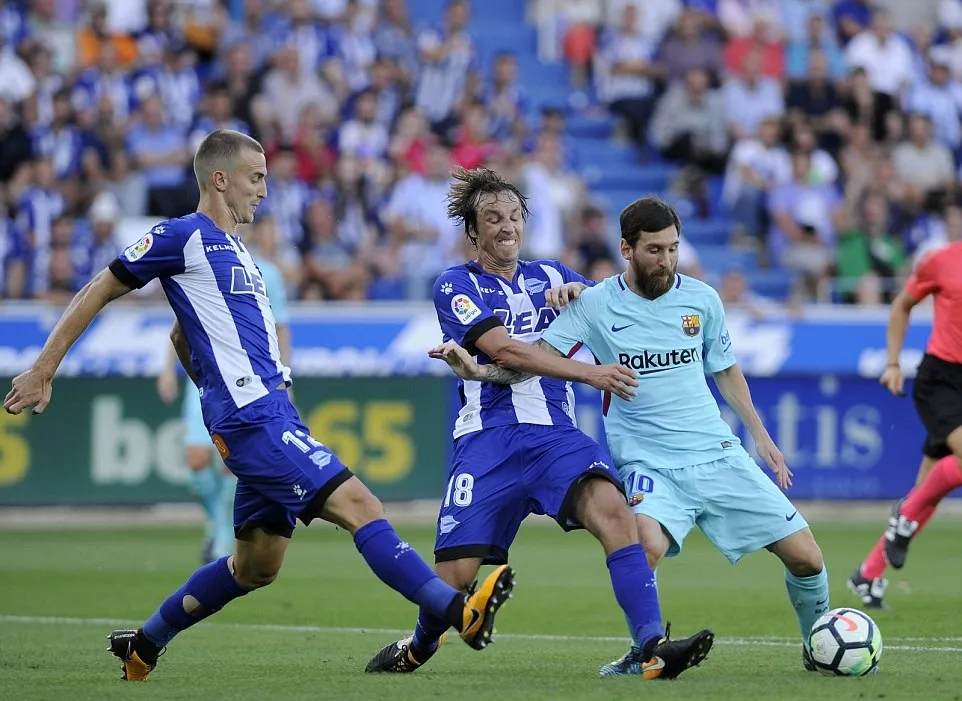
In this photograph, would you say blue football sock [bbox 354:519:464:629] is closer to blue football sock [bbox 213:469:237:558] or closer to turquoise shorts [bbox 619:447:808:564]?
turquoise shorts [bbox 619:447:808:564]

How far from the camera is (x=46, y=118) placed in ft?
61.9

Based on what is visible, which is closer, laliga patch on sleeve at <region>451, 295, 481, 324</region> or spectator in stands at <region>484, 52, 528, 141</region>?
laliga patch on sleeve at <region>451, 295, 481, 324</region>

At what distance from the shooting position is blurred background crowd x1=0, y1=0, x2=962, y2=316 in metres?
18.2

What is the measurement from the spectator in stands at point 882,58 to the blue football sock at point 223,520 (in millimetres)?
13392

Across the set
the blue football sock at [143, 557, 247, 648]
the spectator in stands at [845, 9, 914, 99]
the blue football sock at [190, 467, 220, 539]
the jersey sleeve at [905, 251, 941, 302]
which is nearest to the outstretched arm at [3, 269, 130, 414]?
the blue football sock at [143, 557, 247, 648]

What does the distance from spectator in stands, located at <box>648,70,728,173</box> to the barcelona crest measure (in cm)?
1456

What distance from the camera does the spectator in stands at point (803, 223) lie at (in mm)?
20000

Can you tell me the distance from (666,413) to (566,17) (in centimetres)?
1685

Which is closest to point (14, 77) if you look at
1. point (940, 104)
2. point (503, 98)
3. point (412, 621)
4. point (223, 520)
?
point (503, 98)

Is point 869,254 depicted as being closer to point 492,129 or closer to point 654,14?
point 492,129

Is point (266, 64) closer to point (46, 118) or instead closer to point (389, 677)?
point (46, 118)

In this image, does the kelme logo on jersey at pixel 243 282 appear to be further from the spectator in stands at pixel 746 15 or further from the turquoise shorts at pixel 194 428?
the spectator in stands at pixel 746 15

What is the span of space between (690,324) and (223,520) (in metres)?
6.21

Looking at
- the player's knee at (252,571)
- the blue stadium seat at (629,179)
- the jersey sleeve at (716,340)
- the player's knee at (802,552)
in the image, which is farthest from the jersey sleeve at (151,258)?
the blue stadium seat at (629,179)
